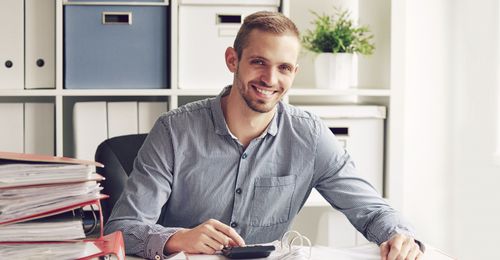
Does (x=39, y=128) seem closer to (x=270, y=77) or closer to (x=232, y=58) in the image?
(x=232, y=58)

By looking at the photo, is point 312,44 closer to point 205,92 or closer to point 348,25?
point 348,25

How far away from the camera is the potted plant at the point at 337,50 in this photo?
9.11 ft

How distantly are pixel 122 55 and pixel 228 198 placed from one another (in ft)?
3.23

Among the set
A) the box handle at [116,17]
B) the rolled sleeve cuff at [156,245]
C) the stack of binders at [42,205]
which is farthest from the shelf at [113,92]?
the stack of binders at [42,205]

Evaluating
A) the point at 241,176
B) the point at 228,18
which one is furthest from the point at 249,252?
the point at 228,18

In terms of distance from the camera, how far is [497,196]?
285 cm

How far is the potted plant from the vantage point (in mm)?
2777

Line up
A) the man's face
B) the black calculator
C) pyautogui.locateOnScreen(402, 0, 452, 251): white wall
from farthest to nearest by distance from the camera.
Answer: pyautogui.locateOnScreen(402, 0, 452, 251): white wall → the man's face → the black calculator

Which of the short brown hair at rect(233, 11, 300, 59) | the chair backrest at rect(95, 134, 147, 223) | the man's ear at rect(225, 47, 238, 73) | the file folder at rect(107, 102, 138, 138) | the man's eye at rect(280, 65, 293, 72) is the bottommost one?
the chair backrest at rect(95, 134, 147, 223)

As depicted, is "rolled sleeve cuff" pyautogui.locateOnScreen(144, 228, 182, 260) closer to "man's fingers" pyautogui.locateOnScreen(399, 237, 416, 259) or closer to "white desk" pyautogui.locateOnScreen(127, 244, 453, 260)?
"white desk" pyautogui.locateOnScreen(127, 244, 453, 260)

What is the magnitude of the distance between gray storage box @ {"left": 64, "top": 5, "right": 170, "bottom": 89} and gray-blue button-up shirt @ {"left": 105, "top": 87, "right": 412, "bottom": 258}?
0.80 meters

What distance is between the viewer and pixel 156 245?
1529 mm

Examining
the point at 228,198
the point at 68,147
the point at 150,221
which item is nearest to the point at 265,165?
the point at 228,198

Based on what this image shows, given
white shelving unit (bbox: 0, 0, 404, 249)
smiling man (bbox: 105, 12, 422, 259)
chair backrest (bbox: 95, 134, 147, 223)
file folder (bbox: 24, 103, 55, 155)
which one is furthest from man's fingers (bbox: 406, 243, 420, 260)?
file folder (bbox: 24, 103, 55, 155)
